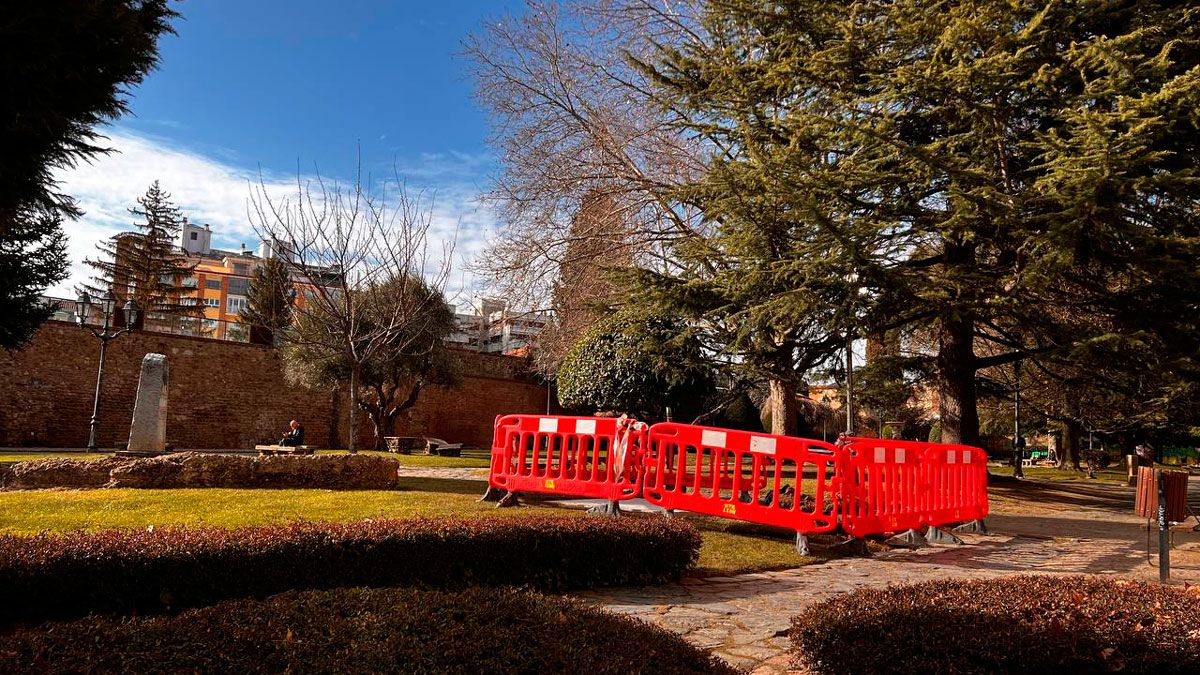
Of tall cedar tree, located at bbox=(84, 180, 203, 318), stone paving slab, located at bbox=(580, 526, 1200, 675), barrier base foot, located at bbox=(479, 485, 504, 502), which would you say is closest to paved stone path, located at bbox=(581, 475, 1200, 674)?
stone paving slab, located at bbox=(580, 526, 1200, 675)

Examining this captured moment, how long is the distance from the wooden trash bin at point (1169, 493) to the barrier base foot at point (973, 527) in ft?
7.28

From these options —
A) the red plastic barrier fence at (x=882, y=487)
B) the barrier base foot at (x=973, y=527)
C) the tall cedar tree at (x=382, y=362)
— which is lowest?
the barrier base foot at (x=973, y=527)

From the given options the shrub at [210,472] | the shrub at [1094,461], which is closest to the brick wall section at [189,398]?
the shrub at [210,472]

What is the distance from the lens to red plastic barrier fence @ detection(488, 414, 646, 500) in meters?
8.02

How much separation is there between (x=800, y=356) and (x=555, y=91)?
276 inches

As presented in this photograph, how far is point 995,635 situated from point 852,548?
4622mm

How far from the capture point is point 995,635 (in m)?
2.94

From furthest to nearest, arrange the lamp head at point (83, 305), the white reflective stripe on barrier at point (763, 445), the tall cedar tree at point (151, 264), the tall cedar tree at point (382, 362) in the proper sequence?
1. the tall cedar tree at point (151, 264)
2. the tall cedar tree at point (382, 362)
3. the lamp head at point (83, 305)
4. the white reflective stripe on barrier at point (763, 445)

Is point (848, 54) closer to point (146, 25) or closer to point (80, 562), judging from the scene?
point (146, 25)

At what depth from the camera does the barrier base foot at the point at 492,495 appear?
Result: 9305mm

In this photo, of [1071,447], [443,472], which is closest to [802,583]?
[443,472]

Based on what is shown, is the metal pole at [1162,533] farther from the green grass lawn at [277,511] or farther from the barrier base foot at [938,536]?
the green grass lawn at [277,511]

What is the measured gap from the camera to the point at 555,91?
1525 cm

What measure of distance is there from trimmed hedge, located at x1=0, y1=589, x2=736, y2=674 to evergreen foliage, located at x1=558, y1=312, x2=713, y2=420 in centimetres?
1047
